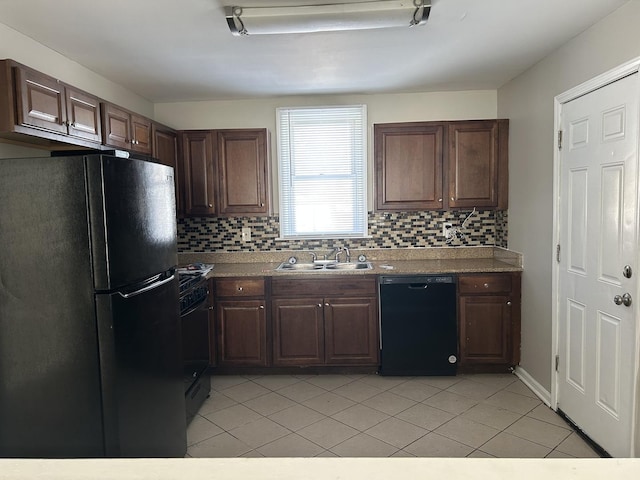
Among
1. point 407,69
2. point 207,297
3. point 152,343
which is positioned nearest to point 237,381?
point 207,297

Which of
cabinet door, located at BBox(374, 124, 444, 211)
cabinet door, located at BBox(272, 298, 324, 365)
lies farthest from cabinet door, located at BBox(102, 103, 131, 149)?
cabinet door, located at BBox(374, 124, 444, 211)

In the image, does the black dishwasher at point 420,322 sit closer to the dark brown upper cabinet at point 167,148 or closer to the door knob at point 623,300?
the door knob at point 623,300

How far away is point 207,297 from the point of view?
3.44m

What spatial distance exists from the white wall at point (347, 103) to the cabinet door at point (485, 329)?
1.27 meters

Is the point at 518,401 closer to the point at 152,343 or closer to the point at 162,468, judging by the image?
the point at 152,343

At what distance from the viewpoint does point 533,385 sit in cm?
326

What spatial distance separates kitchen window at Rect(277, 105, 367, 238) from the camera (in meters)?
3.98

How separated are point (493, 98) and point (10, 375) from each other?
400 cm

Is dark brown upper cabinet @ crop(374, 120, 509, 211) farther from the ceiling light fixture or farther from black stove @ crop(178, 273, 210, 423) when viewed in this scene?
black stove @ crop(178, 273, 210, 423)

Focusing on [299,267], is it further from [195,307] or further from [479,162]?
[479,162]

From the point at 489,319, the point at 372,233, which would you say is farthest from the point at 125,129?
the point at 489,319

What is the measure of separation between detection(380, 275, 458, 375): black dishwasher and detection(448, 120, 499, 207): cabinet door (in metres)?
0.79

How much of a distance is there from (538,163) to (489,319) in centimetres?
127

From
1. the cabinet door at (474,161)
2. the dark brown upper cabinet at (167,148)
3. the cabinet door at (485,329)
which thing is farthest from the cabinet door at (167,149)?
the cabinet door at (485,329)
